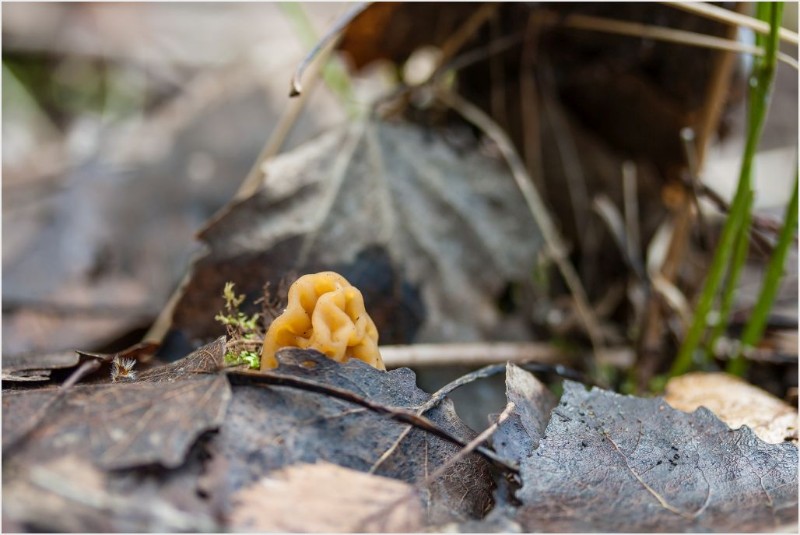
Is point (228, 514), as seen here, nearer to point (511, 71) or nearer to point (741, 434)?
point (741, 434)

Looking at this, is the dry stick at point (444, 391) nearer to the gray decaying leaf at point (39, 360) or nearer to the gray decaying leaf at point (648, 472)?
the gray decaying leaf at point (648, 472)

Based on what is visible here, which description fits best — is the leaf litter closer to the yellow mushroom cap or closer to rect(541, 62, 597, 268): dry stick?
the yellow mushroom cap

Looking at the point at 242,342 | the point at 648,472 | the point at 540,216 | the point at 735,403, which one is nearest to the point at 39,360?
the point at 242,342

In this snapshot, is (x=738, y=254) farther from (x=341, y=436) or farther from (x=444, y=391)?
(x=341, y=436)

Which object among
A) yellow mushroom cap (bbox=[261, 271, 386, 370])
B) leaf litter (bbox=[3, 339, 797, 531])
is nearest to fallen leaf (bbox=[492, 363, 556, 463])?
leaf litter (bbox=[3, 339, 797, 531])

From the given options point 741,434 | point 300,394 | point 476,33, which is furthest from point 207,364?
point 476,33
